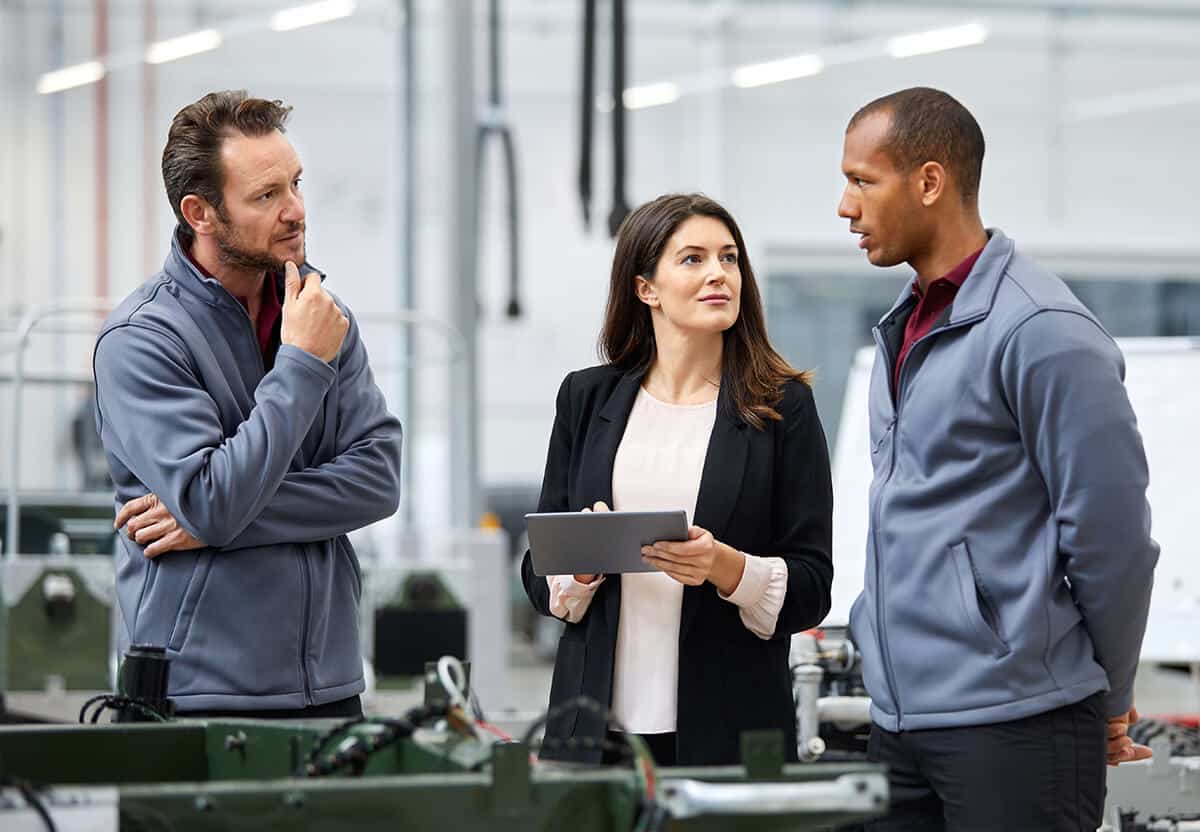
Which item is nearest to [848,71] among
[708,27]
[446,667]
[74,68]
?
[708,27]

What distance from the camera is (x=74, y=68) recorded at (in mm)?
7992

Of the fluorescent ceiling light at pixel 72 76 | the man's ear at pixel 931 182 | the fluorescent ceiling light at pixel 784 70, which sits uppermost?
the fluorescent ceiling light at pixel 784 70

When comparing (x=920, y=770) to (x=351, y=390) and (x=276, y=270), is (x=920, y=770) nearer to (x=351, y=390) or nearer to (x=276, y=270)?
(x=351, y=390)

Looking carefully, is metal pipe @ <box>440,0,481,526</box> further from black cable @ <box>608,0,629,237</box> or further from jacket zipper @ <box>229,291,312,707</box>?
jacket zipper @ <box>229,291,312,707</box>

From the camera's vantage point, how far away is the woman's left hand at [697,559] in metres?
1.95

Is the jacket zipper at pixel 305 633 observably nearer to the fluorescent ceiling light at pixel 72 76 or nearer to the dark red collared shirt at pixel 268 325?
the dark red collared shirt at pixel 268 325

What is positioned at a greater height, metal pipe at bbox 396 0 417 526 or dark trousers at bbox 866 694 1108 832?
metal pipe at bbox 396 0 417 526

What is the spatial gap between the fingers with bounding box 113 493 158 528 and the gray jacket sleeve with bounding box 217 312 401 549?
112 millimetres

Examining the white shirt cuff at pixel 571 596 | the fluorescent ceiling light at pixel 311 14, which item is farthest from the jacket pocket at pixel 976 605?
the fluorescent ceiling light at pixel 311 14

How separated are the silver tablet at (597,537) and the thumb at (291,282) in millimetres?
402

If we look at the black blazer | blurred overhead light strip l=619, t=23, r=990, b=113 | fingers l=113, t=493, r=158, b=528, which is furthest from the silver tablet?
blurred overhead light strip l=619, t=23, r=990, b=113

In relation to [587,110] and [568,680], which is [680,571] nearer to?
[568,680]

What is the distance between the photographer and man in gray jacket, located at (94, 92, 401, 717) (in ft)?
6.38

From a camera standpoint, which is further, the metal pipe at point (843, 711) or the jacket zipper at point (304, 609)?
the metal pipe at point (843, 711)
